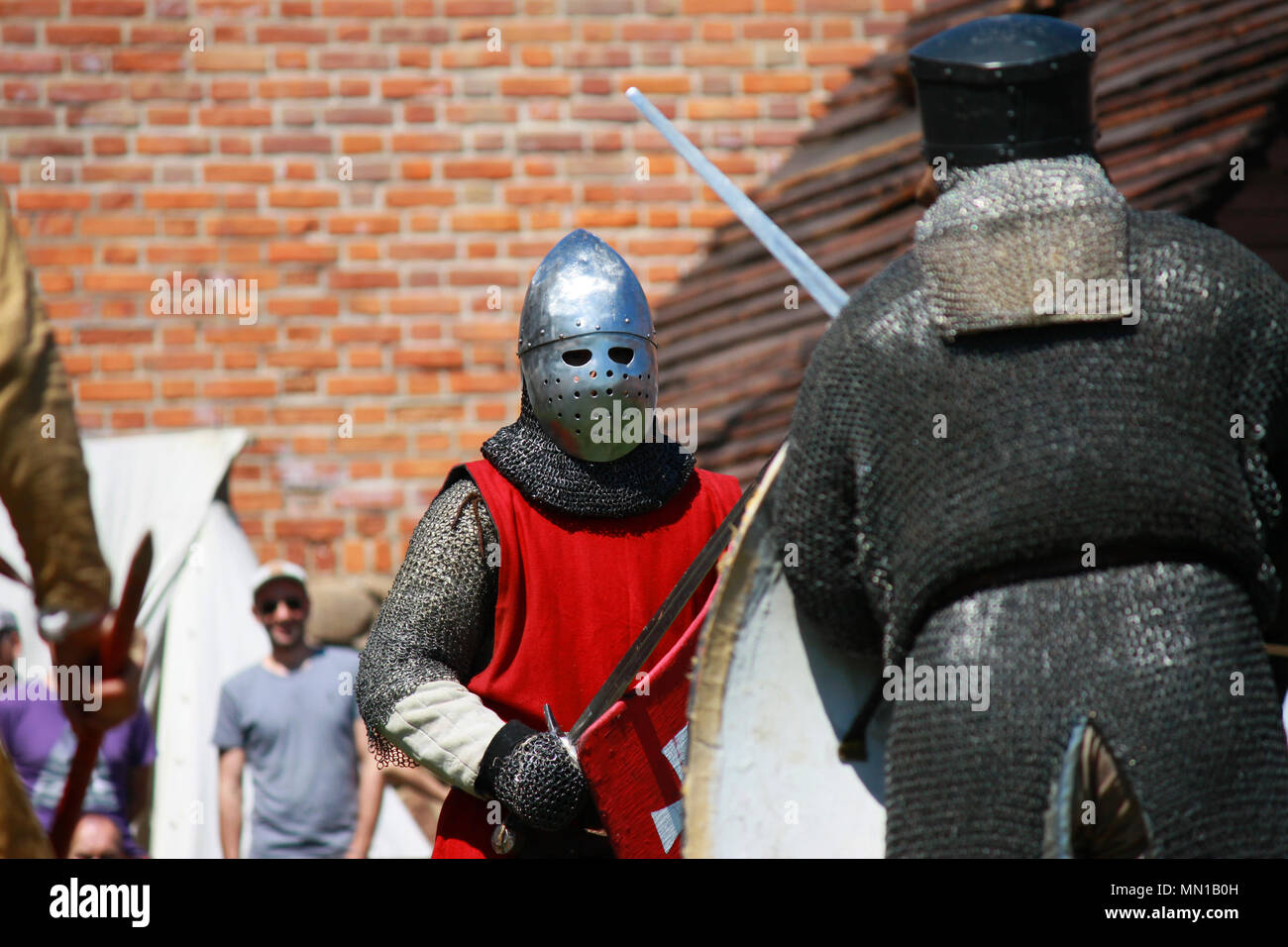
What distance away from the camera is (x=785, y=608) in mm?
2840

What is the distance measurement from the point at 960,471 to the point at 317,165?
4959mm

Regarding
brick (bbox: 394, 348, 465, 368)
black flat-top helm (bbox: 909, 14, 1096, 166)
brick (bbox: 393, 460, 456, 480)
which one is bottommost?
brick (bbox: 393, 460, 456, 480)

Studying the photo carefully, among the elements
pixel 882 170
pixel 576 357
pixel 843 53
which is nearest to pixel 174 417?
pixel 882 170

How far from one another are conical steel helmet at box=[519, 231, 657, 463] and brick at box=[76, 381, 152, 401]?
149 inches

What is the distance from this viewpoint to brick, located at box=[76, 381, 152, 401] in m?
7.01

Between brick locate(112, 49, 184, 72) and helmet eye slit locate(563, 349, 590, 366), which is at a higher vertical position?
brick locate(112, 49, 184, 72)

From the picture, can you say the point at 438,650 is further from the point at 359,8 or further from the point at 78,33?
the point at 78,33

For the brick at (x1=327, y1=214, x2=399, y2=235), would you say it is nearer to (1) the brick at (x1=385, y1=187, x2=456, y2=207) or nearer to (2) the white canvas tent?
(1) the brick at (x1=385, y1=187, x2=456, y2=207)

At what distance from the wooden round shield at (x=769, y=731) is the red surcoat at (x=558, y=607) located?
0.57m

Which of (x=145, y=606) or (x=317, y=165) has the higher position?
(x=317, y=165)

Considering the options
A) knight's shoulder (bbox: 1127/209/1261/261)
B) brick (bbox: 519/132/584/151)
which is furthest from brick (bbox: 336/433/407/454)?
knight's shoulder (bbox: 1127/209/1261/261)

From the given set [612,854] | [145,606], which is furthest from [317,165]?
[612,854]

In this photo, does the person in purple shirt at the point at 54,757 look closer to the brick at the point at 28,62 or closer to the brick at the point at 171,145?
the brick at the point at 171,145

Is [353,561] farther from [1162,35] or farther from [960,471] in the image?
[960,471]
